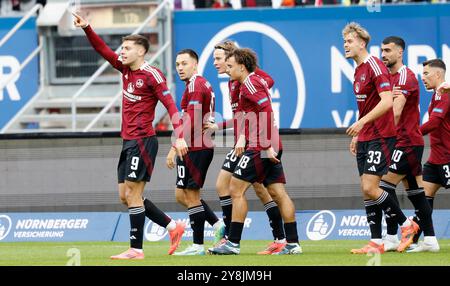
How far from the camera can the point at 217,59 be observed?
15.2 meters

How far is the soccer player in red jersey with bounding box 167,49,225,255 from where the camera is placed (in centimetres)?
1446

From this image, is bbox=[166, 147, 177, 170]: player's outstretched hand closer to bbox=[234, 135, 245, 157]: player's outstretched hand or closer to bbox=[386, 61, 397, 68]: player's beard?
bbox=[234, 135, 245, 157]: player's outstretched hand

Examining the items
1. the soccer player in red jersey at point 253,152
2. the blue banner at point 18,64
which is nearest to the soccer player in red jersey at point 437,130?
the soccer player in red jersey at point 253,152

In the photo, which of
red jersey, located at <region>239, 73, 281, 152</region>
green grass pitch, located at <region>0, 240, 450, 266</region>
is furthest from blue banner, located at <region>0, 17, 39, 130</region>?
red jersey, located at <region>239, 73, 281, 152</region>

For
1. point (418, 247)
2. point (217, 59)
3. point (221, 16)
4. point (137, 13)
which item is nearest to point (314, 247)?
point (418, 247)

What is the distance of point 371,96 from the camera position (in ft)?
45.1

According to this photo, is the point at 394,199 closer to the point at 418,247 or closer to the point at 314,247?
the point at 418,247

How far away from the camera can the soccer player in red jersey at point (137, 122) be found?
13375 millimetres

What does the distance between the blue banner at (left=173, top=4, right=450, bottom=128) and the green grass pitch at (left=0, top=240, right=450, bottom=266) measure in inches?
187

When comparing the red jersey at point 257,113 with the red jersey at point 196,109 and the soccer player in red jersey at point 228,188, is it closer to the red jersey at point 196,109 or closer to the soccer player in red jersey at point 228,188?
the soccer player in red jersey at point 228,188

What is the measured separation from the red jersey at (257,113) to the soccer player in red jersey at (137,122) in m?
1.04

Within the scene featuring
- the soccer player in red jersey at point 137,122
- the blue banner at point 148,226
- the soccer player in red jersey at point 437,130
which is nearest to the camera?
the soccer player in red jersey at point 137,122

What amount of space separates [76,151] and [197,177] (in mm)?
4543

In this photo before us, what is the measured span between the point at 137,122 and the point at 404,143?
3492mm
